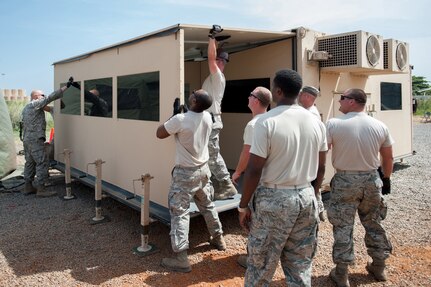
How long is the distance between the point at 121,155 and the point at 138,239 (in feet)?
4.30

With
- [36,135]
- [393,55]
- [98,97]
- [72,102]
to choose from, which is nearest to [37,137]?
[36,135]

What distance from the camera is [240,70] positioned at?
6.70 m

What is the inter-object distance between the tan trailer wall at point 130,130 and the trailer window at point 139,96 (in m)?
0.08

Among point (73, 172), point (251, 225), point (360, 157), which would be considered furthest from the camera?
point (73, 172)

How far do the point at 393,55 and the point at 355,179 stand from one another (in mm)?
3738

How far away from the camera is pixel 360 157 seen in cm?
343

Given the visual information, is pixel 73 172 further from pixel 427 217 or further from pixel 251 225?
pixel 427 217

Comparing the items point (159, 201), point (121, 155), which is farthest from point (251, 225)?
point (121, 155)

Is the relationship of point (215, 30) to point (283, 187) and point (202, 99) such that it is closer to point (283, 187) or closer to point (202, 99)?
point (202, 99)

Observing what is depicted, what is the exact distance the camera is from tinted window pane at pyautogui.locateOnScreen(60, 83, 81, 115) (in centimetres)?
717

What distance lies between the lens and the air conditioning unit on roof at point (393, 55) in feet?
20.5

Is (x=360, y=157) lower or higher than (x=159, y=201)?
higher

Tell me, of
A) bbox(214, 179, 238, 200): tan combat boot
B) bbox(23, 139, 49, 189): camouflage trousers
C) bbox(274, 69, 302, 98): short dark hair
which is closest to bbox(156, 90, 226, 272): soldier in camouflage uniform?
bbox(214, 179, 238, 200): tan combat boot

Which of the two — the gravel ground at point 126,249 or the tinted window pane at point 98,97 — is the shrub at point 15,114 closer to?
the tinted window pane at point 98,97
